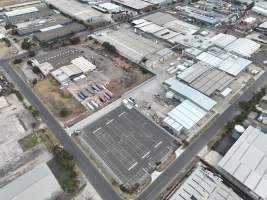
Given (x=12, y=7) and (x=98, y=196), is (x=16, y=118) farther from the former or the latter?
(x=12, y=7)

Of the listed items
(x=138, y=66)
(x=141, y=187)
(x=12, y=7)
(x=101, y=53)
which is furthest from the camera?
(x=12, y=7)

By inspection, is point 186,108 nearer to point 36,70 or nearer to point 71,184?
point 71,184

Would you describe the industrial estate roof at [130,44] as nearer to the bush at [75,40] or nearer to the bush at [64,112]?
the bush at [75,40]

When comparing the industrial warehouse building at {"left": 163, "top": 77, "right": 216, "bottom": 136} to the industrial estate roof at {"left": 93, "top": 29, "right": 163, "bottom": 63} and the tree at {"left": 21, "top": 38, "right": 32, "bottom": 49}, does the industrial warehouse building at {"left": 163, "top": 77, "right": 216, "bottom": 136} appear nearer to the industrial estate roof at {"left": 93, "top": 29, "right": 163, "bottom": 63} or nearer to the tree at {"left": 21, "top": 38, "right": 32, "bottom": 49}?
the industrial estate roof at {"left": 93, "top": 29, "right": 163, "bottom": 63}

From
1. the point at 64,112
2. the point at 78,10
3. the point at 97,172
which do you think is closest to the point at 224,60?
the point at 64,112

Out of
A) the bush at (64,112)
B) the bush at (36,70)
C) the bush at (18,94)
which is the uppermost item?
the bush at (36,70)

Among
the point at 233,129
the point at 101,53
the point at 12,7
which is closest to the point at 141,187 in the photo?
the point at 233,129

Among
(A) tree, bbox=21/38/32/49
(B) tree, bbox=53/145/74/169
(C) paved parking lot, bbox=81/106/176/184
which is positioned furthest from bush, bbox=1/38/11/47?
(B) tree, bbox=53/145/74/169

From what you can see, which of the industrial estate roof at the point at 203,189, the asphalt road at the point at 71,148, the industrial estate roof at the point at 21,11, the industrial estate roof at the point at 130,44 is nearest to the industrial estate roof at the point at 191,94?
the industrial estate roof at the point at 130,44
